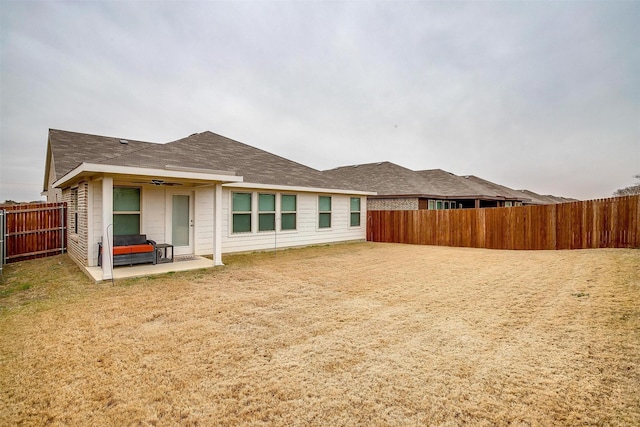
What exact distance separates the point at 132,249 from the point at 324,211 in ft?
25.7

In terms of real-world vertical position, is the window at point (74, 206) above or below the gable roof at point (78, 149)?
below

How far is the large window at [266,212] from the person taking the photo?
444 inches

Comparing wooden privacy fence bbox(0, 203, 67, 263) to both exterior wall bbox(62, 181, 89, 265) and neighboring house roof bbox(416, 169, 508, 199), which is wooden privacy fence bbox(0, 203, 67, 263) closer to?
exterior wall bbox(62, 181, 89, 265)

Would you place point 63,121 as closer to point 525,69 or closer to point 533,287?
point 533,287

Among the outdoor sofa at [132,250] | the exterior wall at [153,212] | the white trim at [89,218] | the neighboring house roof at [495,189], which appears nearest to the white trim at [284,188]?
the exterior wall at [153,212]

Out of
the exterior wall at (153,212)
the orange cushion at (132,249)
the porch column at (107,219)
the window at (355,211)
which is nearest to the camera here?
the porch column at (107,219)

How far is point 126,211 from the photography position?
27.9 feet

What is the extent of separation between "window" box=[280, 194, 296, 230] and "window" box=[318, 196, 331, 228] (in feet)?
4.98

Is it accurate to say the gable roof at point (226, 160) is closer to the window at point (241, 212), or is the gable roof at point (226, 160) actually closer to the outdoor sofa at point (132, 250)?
the window at point (241, 212)

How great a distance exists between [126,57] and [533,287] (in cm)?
1734

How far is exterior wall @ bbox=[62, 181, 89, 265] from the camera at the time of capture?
8.09m

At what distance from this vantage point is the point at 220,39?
13969 mm

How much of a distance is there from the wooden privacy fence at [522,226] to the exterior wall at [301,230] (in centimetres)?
196

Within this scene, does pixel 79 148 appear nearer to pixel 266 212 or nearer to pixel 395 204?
pixel 266 212
